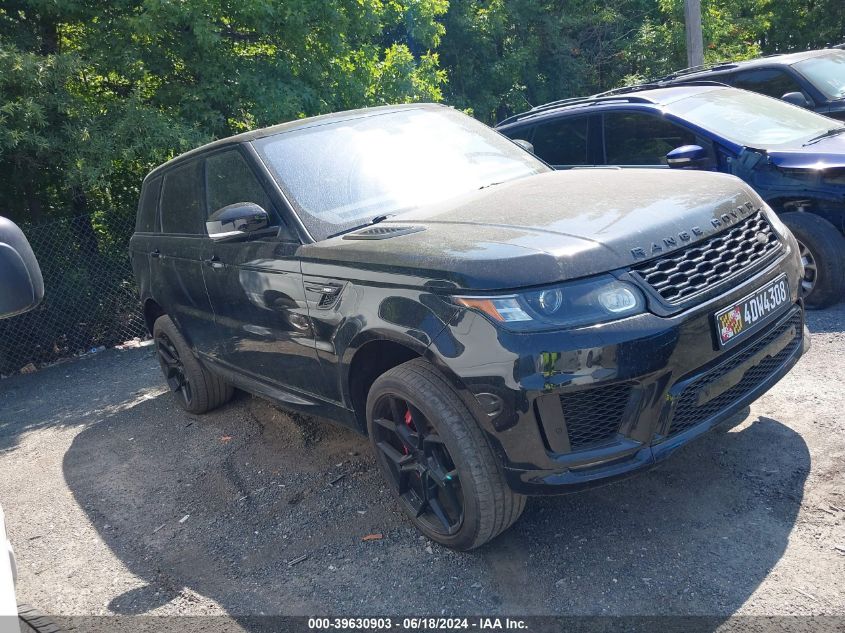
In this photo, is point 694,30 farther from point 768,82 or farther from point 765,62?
point 768,82

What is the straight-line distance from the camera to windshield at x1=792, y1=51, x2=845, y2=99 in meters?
7.98

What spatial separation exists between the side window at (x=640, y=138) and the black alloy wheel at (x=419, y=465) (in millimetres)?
3872

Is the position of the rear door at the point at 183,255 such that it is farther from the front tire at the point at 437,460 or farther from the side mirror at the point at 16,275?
the side mirror at the point at 16,275

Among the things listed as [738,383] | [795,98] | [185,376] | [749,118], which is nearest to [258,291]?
[185,376]

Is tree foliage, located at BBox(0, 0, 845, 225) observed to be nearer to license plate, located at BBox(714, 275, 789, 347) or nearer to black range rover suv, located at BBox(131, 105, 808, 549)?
black range rover suv, located at BBox(131, 105, 808, 549)

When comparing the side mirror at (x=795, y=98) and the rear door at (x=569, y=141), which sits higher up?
the rear door at (x=569, y=141)

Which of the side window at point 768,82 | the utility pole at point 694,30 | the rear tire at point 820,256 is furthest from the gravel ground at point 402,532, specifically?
the utility pole at point 694,30

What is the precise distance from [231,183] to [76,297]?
5.28 metres

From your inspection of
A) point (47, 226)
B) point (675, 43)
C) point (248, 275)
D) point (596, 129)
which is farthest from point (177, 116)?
point (675, 43)

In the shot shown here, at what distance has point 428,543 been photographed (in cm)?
357

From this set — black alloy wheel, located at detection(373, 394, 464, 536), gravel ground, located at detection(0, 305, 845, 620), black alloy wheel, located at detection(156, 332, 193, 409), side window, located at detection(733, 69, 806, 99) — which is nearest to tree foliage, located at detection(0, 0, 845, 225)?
black alloy wheel, located at detection(156, 332, 193, 409)

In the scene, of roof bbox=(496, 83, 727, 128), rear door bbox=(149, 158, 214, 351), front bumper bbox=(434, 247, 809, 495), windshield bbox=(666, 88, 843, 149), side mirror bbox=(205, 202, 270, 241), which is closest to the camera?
front bumper bbox=(434, 247, 809, 495)

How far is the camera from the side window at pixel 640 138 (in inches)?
244

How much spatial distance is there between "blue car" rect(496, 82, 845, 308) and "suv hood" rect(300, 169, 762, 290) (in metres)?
1.58
